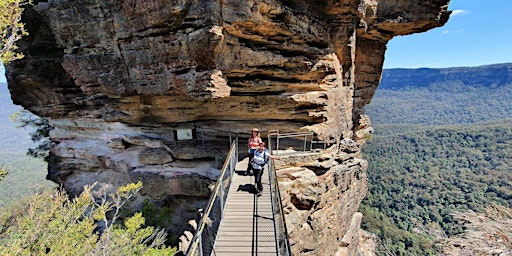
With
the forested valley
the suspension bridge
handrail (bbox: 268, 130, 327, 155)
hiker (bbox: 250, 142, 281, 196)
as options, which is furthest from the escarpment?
the forested valley

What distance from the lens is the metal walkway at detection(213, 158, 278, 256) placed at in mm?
6496

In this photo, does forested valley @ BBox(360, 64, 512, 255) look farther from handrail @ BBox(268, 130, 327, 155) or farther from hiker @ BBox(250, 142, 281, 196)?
hiker @ BBox(250, 142, 281, 196)

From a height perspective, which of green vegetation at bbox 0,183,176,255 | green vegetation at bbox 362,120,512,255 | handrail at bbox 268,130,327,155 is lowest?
green vegetation at bbox 362,120,512,255

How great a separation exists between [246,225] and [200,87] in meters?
5.37

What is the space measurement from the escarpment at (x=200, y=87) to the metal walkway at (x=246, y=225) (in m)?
2.63

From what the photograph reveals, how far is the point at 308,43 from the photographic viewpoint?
1167 centimetres

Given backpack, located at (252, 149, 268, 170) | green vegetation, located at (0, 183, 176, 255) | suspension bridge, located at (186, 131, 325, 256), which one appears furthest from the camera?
backpack, located at (252, 149, 268, 170)

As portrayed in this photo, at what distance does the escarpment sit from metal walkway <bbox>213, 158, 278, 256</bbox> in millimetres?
2631

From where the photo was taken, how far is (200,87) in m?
10.3

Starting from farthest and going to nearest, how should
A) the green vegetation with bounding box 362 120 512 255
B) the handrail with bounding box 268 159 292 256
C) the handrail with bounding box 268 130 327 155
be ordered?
the green vegetation with bounding box 362 120 512 255, the handrail with bounding box 268 130 327 155, the handrail with bounding box 268 159 292 256

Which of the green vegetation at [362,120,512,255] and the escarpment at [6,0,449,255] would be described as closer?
the escarpment at [6,0,449,255]

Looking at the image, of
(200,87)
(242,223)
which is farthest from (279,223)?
(200,87)

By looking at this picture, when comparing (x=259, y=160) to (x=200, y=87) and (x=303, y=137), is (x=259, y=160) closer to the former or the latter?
(x=200, y=87)

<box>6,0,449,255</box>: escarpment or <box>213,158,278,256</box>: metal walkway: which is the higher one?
<box>6,0,449,255</box>: escarpment
